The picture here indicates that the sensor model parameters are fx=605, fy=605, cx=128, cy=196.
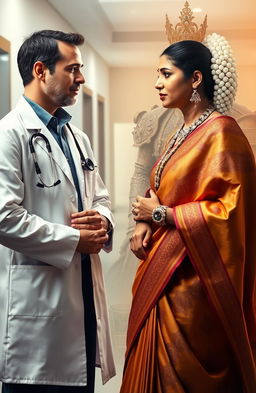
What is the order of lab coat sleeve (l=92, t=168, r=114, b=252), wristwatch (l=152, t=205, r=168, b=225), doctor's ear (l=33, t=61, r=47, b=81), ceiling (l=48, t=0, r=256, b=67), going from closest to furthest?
wristwatch (l=152, t=205, r=168, b=225) < doctor's ear (l=33, t=61, r=47, b=81) < lab coat sleeve (l=92, t=168, r=114, b=252) < ceiling (l=48, t=0, r=256, b=67)

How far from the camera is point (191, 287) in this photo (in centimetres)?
210

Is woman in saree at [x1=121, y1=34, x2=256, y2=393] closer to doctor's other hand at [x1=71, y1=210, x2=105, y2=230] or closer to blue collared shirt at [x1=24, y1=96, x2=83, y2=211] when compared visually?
doctor's other hand at [x1=71, y1=210, x2=105, y2=230]

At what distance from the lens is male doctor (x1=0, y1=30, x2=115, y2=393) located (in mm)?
2049

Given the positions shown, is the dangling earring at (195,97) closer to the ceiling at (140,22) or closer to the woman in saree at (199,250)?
the woman in saree at (199,250)

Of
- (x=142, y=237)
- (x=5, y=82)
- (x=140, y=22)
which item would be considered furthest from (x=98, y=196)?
(x=140, y=22)

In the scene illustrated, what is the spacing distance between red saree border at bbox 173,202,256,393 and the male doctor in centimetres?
32

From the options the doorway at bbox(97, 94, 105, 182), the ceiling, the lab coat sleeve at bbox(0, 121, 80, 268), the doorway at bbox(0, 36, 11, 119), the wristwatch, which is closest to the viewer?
the lab coat sleeve at bbox(0, 121, 80, 268)

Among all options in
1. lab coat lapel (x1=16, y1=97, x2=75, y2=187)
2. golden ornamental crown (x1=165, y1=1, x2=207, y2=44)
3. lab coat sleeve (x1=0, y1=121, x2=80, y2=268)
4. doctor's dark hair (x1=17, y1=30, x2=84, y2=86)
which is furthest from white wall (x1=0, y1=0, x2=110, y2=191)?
lab coat sleeve (x1=0, y1=121, x2=80, y2=268)

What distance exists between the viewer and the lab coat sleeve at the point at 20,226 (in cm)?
200

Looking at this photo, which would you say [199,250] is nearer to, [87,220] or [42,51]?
[87,220]

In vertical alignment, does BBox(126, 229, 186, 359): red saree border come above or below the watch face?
below

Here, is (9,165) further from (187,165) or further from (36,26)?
(36,26)

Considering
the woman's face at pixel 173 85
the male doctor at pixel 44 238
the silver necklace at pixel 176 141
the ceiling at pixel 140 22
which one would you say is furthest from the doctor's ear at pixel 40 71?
the ceiling at pixel 140 22

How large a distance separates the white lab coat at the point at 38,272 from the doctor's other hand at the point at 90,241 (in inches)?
1.1
